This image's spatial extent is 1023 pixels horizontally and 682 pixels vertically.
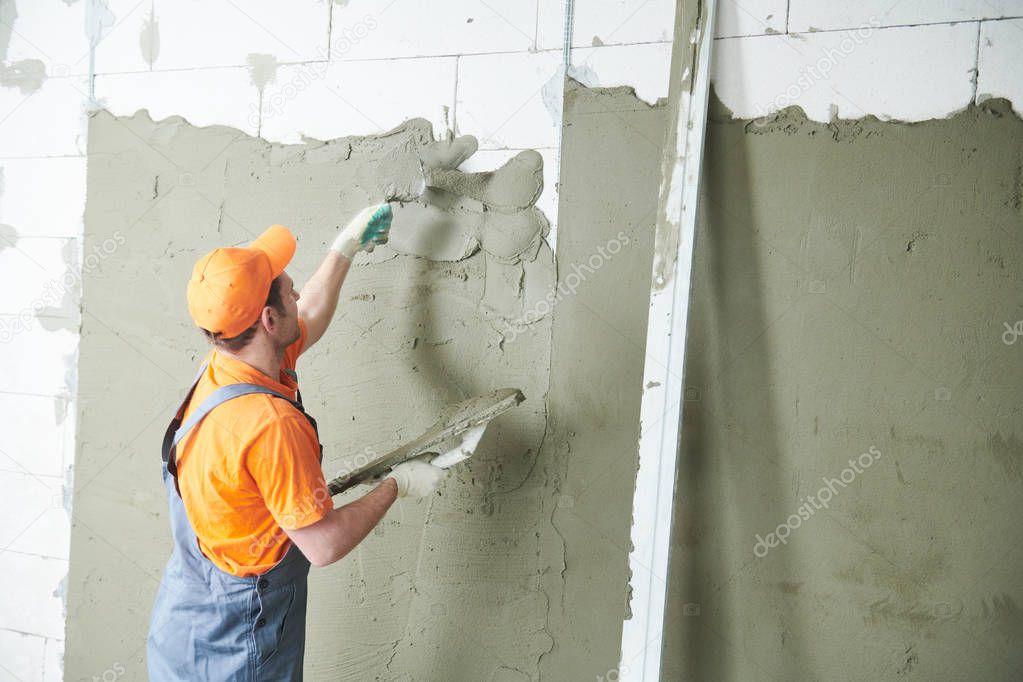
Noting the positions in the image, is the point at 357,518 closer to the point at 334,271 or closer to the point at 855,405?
the point at 334,271

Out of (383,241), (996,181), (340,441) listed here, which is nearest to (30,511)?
(340,441)

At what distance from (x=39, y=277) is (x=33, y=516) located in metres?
A: 0.76

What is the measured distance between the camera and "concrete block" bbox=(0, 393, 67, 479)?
86.7 inches

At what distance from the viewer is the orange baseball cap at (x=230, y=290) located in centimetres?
143

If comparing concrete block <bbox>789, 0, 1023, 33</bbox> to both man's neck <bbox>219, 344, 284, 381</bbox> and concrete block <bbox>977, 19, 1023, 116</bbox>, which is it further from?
man's neck <bbox>219, 344, 284, 381</bbox>

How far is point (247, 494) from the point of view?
1.41 metres

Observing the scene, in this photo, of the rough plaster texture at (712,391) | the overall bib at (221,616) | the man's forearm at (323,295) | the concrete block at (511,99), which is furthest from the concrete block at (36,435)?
the concrete block at (511,99)

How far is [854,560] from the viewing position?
1596 mm

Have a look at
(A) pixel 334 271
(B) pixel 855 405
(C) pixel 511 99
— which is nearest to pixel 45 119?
(A) pixel 334 271

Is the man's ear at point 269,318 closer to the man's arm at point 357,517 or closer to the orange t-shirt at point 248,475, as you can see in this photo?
the orange t-shirt at point 248,475

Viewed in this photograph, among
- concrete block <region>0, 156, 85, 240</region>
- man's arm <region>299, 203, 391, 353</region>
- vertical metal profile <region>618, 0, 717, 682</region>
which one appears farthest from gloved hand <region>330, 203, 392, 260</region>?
concrete block <region>0, 156, 85, 240</region>

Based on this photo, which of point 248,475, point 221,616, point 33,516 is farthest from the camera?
point 33,516

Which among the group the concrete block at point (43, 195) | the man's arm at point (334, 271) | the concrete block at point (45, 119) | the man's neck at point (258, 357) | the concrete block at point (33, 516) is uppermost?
the concrete block at point (45, 119)

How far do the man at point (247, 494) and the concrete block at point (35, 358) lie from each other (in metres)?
0.87
